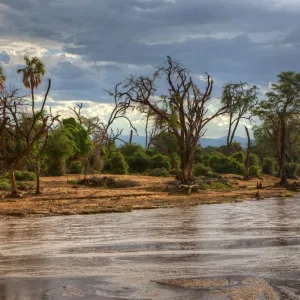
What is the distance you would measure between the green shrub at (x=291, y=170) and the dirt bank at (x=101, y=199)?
1666 centimetres

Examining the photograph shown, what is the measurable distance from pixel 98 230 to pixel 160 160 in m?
32.6

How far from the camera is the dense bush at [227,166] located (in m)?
51.0

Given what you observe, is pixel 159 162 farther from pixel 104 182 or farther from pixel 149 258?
pixel 149 258

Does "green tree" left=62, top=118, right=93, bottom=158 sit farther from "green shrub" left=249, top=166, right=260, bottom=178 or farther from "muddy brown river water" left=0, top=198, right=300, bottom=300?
"muddy brown river water" left=0, top=198, right=300, bottom=300

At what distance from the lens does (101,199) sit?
25.6 metres

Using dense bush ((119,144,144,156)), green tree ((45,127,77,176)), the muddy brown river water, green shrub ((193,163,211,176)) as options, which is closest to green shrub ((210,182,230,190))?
green shrub ((193,163,211,176))

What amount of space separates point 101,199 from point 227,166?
2739 cm

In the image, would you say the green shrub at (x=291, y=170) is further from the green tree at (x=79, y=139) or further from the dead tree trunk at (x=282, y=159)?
the green tree at (x=79, y=139)

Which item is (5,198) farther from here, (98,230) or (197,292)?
(197,292)

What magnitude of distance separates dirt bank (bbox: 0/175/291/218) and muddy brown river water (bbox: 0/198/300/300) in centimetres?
239

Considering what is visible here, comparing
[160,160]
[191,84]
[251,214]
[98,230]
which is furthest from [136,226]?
[160,160]

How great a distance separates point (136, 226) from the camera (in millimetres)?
16969

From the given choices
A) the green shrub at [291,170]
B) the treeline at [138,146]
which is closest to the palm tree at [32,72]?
the treeline at [138,146]

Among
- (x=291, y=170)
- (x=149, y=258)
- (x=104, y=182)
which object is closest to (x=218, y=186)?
(x=104, y=182)
